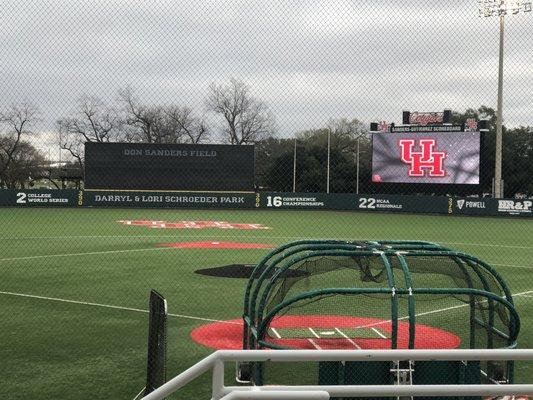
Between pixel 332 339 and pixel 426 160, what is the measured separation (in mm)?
34369

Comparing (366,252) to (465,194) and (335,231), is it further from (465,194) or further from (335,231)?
(465,194)

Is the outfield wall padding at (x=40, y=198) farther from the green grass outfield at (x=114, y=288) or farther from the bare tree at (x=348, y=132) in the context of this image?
the bare tree at (x=348, y=132)

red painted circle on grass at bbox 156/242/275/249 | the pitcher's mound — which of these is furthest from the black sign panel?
the pitcher's mound

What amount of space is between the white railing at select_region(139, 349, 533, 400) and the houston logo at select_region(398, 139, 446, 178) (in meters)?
38.7

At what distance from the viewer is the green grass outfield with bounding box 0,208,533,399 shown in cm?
775

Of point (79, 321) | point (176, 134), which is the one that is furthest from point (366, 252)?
point (176, 134)

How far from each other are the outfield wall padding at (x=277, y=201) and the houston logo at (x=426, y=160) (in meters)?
1.65

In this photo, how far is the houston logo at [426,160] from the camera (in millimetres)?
41312

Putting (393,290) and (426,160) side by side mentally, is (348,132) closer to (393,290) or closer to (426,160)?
(426,160)

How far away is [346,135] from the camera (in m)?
73.8

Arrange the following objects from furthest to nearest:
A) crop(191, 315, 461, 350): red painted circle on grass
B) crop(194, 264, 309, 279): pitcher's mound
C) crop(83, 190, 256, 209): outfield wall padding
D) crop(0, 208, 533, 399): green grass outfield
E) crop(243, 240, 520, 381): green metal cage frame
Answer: crop(83, 190, 256, 209): outfield wall padding → crop(194, 264, 309, 279): pitcher's mound → crop(191, 315, 461, 350): red painted circle on grass → crop(0, 208, 533, 399): green grass outfield → crop(243, 240, 520, 381): green metal cage frame

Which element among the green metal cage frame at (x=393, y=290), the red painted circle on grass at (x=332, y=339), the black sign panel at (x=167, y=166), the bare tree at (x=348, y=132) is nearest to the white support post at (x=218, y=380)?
the green metal cage frame at (x=393, y=290)

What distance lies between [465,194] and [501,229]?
441 inches

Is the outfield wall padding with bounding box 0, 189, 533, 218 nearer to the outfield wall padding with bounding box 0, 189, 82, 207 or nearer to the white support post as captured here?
the outfield wall padding with bounding box 0, 189, 82, 207
